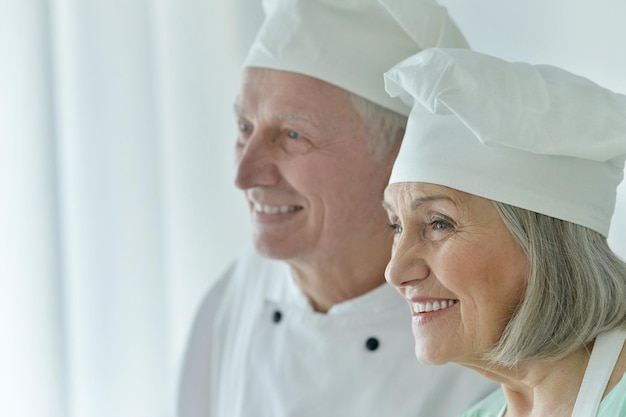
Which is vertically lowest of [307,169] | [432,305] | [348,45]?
[432,305]

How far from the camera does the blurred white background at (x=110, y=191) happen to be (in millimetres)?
3100

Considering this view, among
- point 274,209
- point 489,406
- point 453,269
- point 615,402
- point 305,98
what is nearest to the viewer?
point 615,402

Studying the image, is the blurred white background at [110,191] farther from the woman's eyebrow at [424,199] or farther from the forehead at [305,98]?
the woman's eyebrow at [424,199]

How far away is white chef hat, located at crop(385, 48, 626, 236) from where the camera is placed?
5.10 ft

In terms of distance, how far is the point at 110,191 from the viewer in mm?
3273

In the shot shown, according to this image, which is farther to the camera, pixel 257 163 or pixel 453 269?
pixel 257 163

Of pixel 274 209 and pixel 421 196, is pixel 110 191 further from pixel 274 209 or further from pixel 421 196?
pixel 421 196

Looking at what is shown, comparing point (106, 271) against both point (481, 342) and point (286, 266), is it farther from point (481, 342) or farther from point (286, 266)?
point (481, 342)

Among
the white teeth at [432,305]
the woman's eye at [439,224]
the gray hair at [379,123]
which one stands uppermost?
the gray hair at [379,123]

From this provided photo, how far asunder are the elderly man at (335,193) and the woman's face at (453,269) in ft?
1.67

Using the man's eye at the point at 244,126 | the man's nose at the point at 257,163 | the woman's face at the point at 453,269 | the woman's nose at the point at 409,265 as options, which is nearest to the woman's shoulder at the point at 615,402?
the woman's face at the point at 453,269

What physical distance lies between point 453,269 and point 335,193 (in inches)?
26.0

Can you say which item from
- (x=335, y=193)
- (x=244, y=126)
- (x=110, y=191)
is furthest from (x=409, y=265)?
(x=110, y=191)

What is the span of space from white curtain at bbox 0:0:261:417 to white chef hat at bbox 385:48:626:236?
171 centimetres
